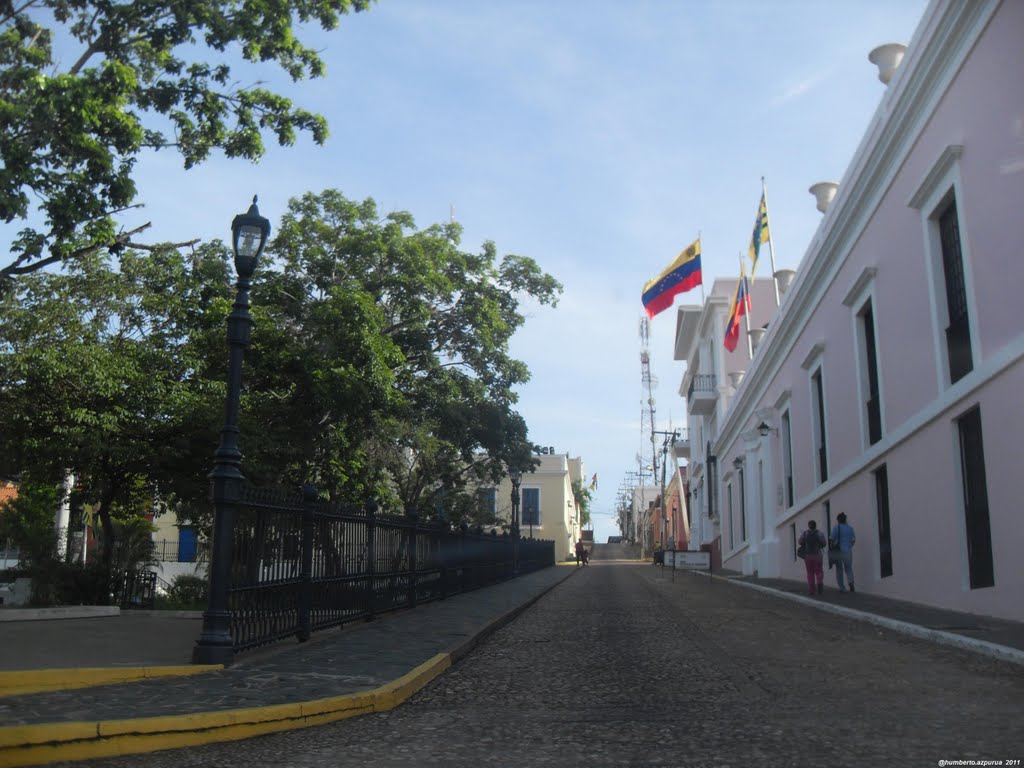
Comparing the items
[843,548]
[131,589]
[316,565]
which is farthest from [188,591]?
[843,548]

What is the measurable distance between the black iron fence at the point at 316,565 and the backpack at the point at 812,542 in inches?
284

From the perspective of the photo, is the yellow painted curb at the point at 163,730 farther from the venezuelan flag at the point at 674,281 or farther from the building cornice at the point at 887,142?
the venezuelan flag at the point at 674,281

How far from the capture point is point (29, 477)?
16.3 meters

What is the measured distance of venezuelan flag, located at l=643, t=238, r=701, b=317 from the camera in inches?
1129

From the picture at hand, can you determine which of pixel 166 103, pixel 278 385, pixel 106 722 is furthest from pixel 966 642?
pixel 278 385

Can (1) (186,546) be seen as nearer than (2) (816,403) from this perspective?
No

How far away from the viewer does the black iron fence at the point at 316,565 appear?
779 centimetres

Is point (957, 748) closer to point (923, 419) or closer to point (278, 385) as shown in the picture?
point (923, 419)

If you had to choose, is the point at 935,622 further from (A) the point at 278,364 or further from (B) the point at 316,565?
→ (A) the point at 278,364

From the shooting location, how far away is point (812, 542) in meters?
17.0

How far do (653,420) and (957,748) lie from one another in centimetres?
7335

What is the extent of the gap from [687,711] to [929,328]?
944 cm

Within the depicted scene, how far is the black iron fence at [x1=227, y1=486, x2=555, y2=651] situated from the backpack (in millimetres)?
7214

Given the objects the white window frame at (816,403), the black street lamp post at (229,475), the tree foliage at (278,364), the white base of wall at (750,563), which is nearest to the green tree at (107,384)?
the tree foliage at (278,364)
